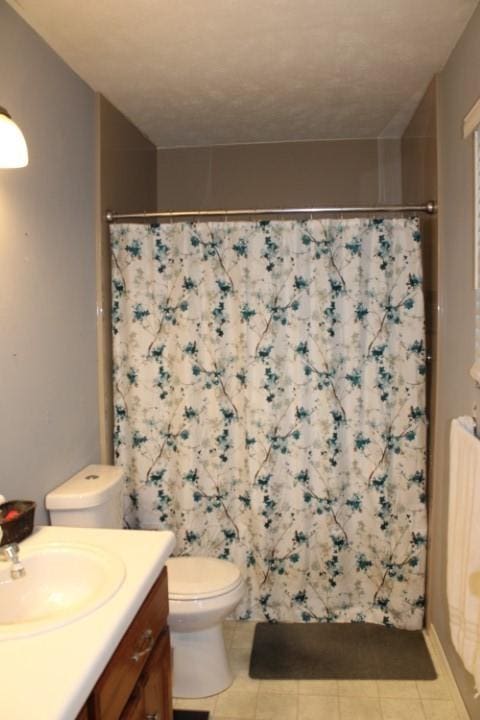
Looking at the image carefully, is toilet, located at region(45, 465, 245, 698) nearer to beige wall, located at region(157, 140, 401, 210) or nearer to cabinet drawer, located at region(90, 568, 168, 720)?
cabinet drawer, located at region(90, 568, 168, 720)

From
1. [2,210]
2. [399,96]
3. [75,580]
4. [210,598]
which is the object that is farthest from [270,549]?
[399,96]

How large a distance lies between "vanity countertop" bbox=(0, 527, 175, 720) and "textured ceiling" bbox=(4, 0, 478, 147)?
1.63 m

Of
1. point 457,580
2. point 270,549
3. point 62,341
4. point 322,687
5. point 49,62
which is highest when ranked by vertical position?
point 49,62

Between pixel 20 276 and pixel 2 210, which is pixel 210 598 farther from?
pixel 2 210

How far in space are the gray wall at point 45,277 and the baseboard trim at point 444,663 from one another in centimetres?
159

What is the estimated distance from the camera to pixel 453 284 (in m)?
2.20

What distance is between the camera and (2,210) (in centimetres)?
173

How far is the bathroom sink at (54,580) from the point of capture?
141 cm

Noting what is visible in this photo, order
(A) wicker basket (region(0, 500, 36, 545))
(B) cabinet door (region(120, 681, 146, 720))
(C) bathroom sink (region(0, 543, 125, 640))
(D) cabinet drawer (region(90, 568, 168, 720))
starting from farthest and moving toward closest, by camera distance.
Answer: (A) wicker basket (region(0, 500, 36, 545)) → (C) bathroom sink (region(0, 543, 125, 640)) → (B) cabinet door (region(120, 681, 146, 720)) → (D) cabinet drawer (region(90, 568, 168, 720))

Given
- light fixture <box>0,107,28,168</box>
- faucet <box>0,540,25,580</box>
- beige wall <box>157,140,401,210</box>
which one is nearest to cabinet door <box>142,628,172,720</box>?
faucet <box>0,540,25,580</box>

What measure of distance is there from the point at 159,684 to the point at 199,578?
648mm

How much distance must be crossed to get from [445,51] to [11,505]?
2080 millimetres

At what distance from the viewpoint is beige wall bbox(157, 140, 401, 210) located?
10.1ft

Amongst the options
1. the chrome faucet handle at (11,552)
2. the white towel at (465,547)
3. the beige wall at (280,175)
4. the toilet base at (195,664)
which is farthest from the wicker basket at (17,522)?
the beige wall at (280,175)
